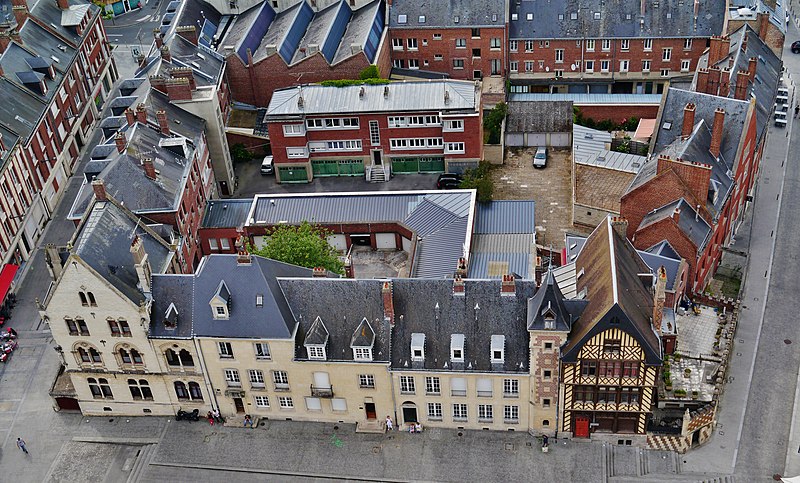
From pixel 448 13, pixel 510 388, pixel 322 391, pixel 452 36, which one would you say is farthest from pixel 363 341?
pixel 448 13

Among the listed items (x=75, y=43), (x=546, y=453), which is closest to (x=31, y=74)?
(x=75, y=43)

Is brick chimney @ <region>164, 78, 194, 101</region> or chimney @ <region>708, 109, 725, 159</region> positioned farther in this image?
brick chimney @ <region>164, 78, 194, 101</region>

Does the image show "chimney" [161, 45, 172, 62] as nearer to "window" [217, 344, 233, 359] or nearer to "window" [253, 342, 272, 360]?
"window" [217, 344, 233, 359]

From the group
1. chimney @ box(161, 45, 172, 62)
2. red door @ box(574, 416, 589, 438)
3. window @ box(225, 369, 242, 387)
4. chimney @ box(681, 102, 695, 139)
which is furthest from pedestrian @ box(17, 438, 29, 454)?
chimney @ box(681, 102, 695, 139)

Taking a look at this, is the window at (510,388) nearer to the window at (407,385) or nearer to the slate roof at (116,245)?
the window at (407,385)

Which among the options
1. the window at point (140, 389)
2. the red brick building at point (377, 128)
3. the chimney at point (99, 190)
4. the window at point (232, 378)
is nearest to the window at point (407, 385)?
the window at point (232, 378)

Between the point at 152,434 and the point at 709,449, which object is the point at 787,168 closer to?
the point at 709,449
